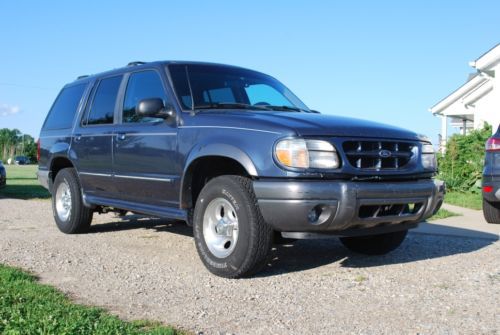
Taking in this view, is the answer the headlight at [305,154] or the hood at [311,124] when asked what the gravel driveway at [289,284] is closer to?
the headlight at [305,154]

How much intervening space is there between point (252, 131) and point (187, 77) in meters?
1.47

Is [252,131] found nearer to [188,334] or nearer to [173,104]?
[173,104]

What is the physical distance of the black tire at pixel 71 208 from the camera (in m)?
7.13

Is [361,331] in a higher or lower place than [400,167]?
lower

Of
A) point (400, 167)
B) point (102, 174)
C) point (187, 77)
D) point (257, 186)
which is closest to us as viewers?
point (257, 186)

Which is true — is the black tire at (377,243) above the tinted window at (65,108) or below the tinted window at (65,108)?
below

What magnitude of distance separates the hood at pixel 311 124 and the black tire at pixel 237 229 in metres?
0.51

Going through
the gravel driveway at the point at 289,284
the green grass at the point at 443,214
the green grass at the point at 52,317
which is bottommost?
the green grass at the point at 443,214

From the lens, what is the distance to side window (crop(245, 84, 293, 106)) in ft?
19.9

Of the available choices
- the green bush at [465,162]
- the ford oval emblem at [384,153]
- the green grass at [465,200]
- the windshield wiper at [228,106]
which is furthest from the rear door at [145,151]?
the green bush at [465,162]

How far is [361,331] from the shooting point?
136 inches

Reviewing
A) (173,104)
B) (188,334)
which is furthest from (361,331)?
(173,104)

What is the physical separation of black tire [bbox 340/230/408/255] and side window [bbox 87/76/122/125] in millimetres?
3051

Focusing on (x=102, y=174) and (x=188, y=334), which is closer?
(x=188, y=334)
